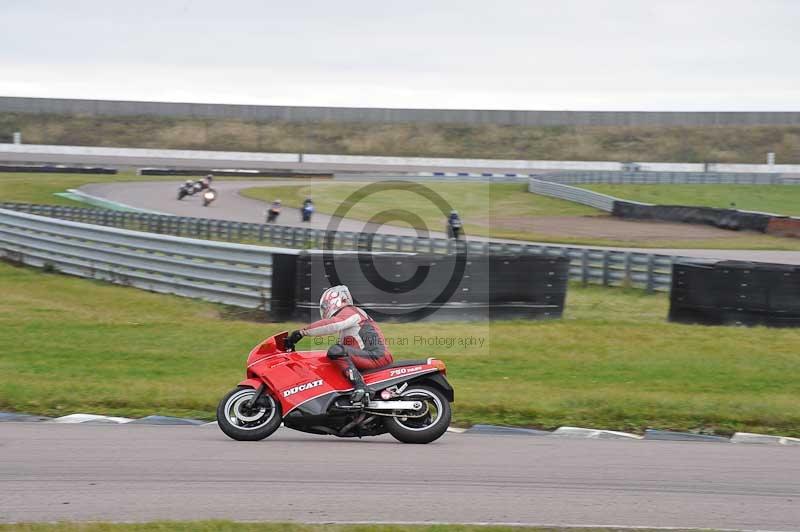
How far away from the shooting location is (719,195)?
53.1 metres

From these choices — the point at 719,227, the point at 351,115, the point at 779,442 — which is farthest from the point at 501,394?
the point at 351,115

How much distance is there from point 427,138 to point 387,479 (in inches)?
3575

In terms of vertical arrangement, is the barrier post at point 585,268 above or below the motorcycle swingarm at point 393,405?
below

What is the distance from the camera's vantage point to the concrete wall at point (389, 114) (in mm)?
94500

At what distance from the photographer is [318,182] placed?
196 ft

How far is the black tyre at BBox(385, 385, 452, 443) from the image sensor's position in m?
8.65

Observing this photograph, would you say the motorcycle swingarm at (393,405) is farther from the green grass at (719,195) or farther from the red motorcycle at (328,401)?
the green grass at (719,195)

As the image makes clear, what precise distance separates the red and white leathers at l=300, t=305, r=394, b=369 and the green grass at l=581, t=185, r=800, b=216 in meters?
41.2

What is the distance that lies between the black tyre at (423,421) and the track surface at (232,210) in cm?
2401

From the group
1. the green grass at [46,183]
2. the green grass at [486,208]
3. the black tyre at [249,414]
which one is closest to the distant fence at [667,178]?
the green grass at [486,208]

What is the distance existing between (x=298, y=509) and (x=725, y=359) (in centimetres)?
868

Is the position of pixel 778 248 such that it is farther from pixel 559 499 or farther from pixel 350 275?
pixel 559 499

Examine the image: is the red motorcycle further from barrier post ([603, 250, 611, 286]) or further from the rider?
barrier post ([603, 250, 611, 286])

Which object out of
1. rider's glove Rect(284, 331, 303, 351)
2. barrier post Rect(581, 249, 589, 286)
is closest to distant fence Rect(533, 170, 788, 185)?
barrier post Rect(581, 249, 589, 286)
